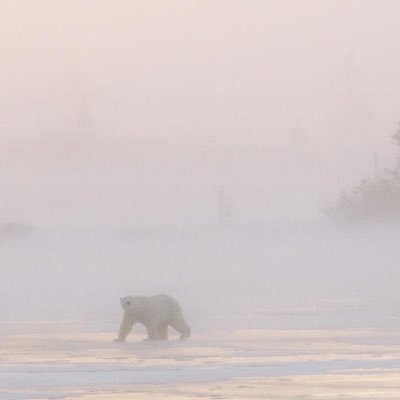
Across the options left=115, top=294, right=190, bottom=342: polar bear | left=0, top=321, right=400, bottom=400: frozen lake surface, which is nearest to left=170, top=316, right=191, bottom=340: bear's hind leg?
left=115, top=294, right=190, bottom=342: polar bear

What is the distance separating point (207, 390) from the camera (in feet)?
65.6

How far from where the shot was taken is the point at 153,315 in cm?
2931

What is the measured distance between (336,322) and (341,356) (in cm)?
830

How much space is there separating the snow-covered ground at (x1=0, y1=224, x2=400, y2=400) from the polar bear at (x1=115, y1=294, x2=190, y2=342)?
0.28 m

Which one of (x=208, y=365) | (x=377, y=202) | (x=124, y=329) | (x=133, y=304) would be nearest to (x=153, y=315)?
(x=133, y=304)

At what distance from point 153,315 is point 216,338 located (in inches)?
40.4

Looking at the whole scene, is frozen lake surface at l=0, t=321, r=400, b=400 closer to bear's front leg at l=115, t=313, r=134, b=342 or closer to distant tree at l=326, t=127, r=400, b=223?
bear's front leg at l=115, t=313, r=134, b=342

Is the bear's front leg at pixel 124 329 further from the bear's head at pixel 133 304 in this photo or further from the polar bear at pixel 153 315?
the bear's head at pixel 133 304

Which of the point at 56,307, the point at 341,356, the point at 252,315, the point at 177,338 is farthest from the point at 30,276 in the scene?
the point at 341,356

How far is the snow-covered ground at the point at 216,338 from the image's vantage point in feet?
67.3

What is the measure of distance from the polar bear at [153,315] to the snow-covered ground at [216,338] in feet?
0.92

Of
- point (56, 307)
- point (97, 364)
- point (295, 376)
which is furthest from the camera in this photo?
point (56, 307)

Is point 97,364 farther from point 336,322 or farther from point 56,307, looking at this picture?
point 56,307

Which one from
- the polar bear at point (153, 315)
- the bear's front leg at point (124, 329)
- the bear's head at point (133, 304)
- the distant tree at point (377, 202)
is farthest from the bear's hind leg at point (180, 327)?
the distant tree at point (377, 202)
